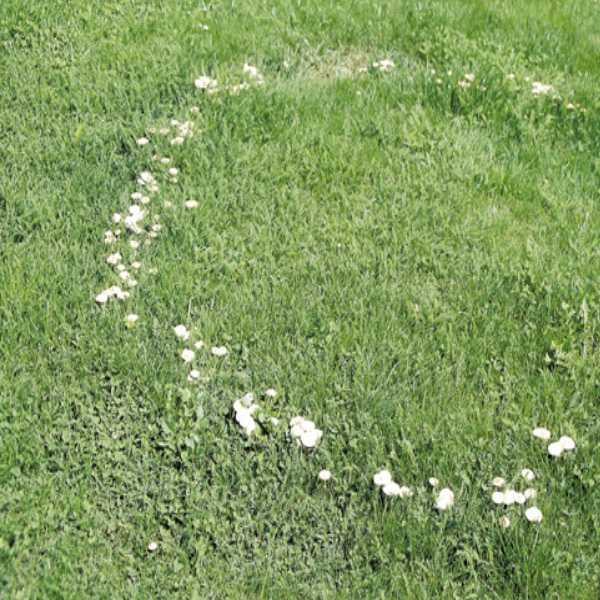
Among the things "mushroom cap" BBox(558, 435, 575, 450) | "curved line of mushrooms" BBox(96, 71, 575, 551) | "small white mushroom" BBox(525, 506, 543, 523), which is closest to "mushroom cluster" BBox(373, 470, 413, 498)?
"curved line of mushrooms" BBox(96, 71, 575, 551)

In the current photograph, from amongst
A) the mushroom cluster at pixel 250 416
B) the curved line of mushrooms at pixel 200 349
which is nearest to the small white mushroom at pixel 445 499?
the curved line of mushrooms at pixel 200 349

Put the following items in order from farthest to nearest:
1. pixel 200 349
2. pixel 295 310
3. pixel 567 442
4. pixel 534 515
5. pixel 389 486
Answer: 1. pixel 295 310
2. pixel 200 349
3. pixel 567 442
4. pixel 389 486
5. pixel 534 515

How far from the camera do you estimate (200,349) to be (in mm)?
3027

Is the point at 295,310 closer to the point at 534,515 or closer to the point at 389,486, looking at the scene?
the point at 389,486

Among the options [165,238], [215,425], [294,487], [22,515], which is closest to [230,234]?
[165,238]

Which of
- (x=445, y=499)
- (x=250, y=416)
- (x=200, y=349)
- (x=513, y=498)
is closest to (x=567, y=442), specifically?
(x=513, y=498)

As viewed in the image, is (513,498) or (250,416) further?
(250,416)

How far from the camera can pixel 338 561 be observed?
238 cm

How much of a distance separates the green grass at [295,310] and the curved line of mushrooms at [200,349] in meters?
0.04

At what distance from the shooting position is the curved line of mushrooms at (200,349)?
2498 millimetres

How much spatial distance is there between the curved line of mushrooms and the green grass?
4 cm

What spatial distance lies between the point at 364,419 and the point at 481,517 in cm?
57

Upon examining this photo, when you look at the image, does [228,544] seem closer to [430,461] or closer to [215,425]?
[215,425]

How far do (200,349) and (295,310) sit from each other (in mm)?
476
